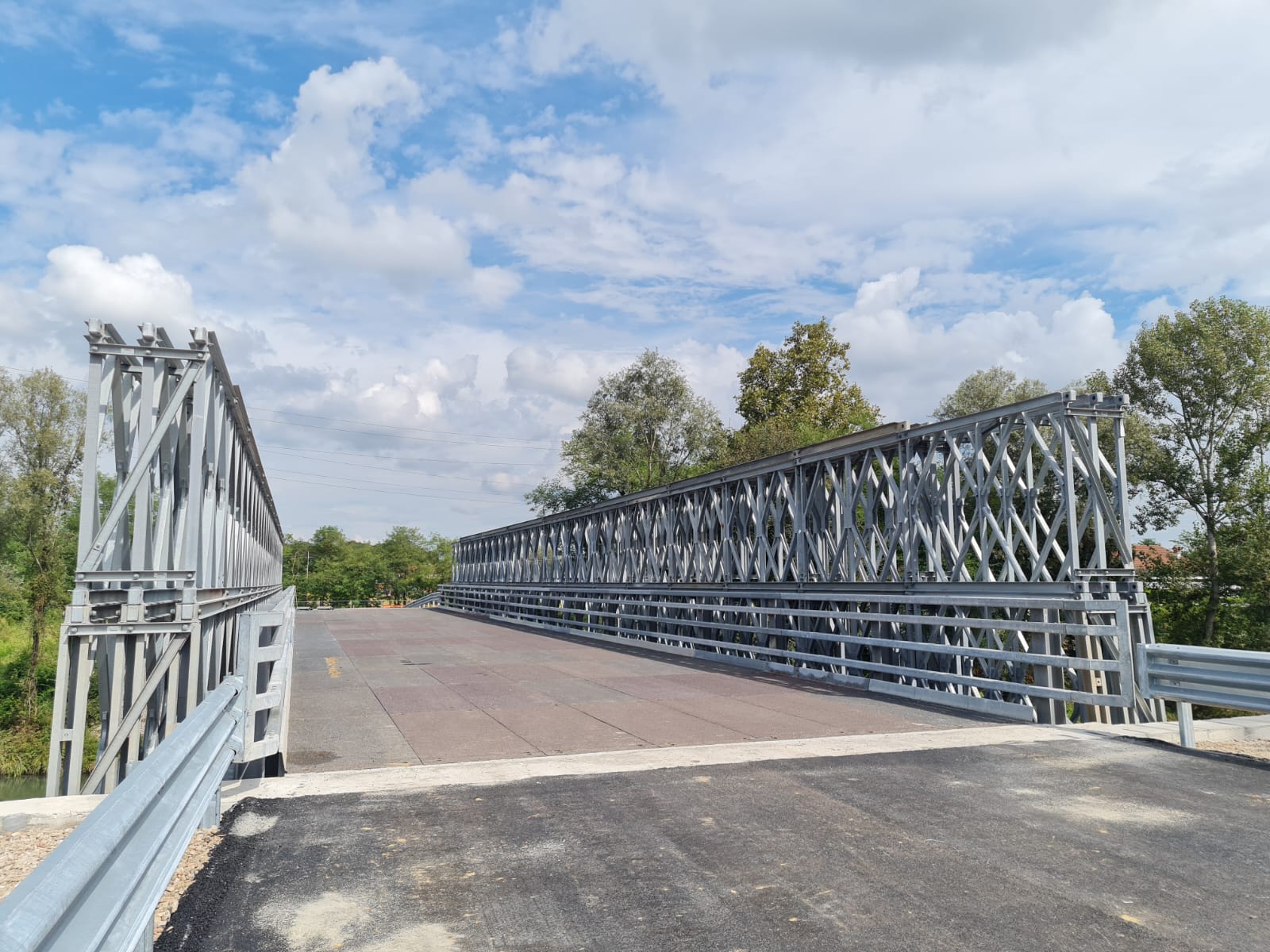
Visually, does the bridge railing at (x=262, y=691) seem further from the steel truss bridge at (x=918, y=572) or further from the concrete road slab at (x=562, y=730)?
the steel truss bridge at (x=918, y=572)

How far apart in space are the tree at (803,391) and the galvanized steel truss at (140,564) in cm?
4503

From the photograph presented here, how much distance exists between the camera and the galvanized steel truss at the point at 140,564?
750cm

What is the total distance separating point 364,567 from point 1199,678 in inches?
4545

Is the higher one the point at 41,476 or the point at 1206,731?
the point at 41,476

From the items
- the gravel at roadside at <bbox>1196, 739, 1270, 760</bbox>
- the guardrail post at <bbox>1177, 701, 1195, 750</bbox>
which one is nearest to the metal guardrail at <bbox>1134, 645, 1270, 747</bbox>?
the guardrail post at <bbox>1177, 701, 1195, 750</bbox>

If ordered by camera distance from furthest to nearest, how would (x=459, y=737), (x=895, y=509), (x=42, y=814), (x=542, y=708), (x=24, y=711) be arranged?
(x=24, y=711) < (x=895, y=509) < (x=542, y=708) < (x=459, y=737) < (x=42, y=814)

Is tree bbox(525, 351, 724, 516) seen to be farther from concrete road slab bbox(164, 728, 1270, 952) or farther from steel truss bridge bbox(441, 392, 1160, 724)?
Answer: concrete road slab bbox(164, 728, 1270, 952)

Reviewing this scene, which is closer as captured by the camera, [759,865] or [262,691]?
[759,865]

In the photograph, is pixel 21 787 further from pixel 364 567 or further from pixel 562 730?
pixel 364 567

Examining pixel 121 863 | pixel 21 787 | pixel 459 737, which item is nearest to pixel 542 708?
pixel 459 737

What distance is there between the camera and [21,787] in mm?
36156

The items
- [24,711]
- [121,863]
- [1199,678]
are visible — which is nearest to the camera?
[121,863]

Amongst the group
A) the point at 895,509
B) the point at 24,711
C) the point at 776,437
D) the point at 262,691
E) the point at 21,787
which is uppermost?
the point at 776,437

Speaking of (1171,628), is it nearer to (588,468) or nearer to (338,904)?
(588,468)
